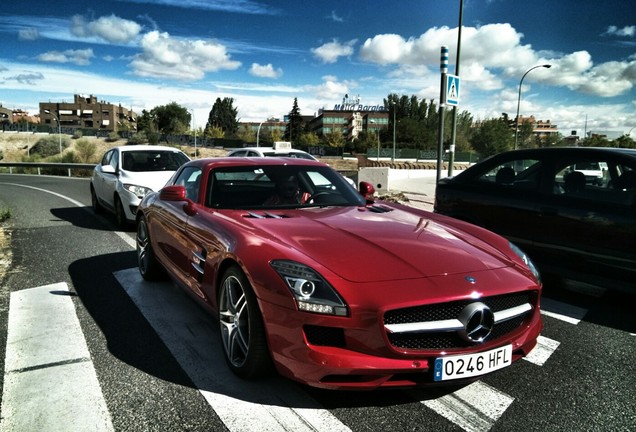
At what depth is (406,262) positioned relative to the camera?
2770 mm

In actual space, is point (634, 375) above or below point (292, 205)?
below

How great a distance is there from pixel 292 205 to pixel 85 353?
1.85 m

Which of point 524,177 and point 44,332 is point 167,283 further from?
point 524,177

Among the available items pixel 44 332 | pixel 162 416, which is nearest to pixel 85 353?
pixel 44 332

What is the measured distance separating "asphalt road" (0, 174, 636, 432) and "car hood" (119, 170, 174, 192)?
3915 mm

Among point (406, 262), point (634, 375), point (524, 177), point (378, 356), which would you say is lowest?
point (634, 375)

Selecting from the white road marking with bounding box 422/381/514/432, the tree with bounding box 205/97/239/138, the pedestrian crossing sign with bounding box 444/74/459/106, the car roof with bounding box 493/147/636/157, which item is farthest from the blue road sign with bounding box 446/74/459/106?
the tree with bounding box 205/97/239/138

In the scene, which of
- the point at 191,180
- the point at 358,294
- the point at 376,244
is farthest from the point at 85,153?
the point at 358,294

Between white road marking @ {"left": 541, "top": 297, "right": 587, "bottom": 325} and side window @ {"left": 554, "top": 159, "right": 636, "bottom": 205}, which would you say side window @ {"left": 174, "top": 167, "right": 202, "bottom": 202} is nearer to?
white road marking @ {"left": 541, "top": 297, "right": 587, "bottom": 325}

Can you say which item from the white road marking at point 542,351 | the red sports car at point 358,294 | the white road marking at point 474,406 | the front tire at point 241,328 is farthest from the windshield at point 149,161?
the white road marking at point 474,406

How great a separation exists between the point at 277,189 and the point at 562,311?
9.51ft

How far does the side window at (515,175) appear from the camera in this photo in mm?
→ 5332

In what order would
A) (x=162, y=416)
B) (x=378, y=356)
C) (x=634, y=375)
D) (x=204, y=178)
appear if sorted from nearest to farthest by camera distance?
(x=378, y=356) < (x=162, y=416) < (x=634, y=375) < (x=204, y=178)

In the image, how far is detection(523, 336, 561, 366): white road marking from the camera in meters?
3.41
